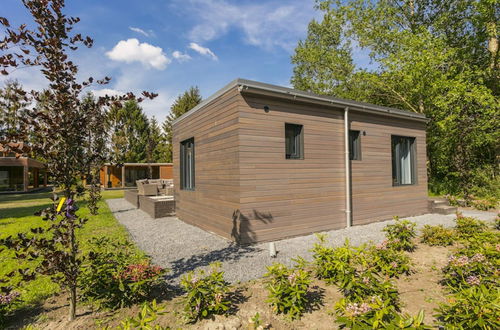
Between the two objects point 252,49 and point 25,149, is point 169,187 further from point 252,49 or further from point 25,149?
point 25,149

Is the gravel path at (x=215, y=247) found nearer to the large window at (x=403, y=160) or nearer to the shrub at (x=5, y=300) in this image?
the large window at (x=403, y=160)

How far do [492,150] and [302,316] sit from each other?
1801 centimetres

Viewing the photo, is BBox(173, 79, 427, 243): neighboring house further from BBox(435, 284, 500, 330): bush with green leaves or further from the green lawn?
BBox(435, 284, 500, 330): bush with green leaves

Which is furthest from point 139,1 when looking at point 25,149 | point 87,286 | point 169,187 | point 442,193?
point 442,193

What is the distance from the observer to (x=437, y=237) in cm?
539

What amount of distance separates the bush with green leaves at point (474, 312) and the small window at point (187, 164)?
22.8ft

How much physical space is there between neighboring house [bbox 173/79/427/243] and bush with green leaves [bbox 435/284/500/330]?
3.77m

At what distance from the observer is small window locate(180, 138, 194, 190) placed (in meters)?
8.25

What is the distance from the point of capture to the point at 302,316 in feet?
9.39

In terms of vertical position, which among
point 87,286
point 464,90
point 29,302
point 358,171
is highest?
point 464,90

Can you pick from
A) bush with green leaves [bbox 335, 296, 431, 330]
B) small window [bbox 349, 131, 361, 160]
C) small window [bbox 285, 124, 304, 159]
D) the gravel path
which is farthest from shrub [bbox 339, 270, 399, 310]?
small window [bbox 349, 131, 361, 160]

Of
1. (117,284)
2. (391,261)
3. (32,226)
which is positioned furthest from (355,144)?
(32,226)

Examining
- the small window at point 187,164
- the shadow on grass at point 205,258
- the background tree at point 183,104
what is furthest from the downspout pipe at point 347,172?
the background tree at point 183,104

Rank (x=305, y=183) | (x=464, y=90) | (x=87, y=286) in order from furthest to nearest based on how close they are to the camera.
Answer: (x=464, y=90), (x=305, y=183), (x=87, y=286)
